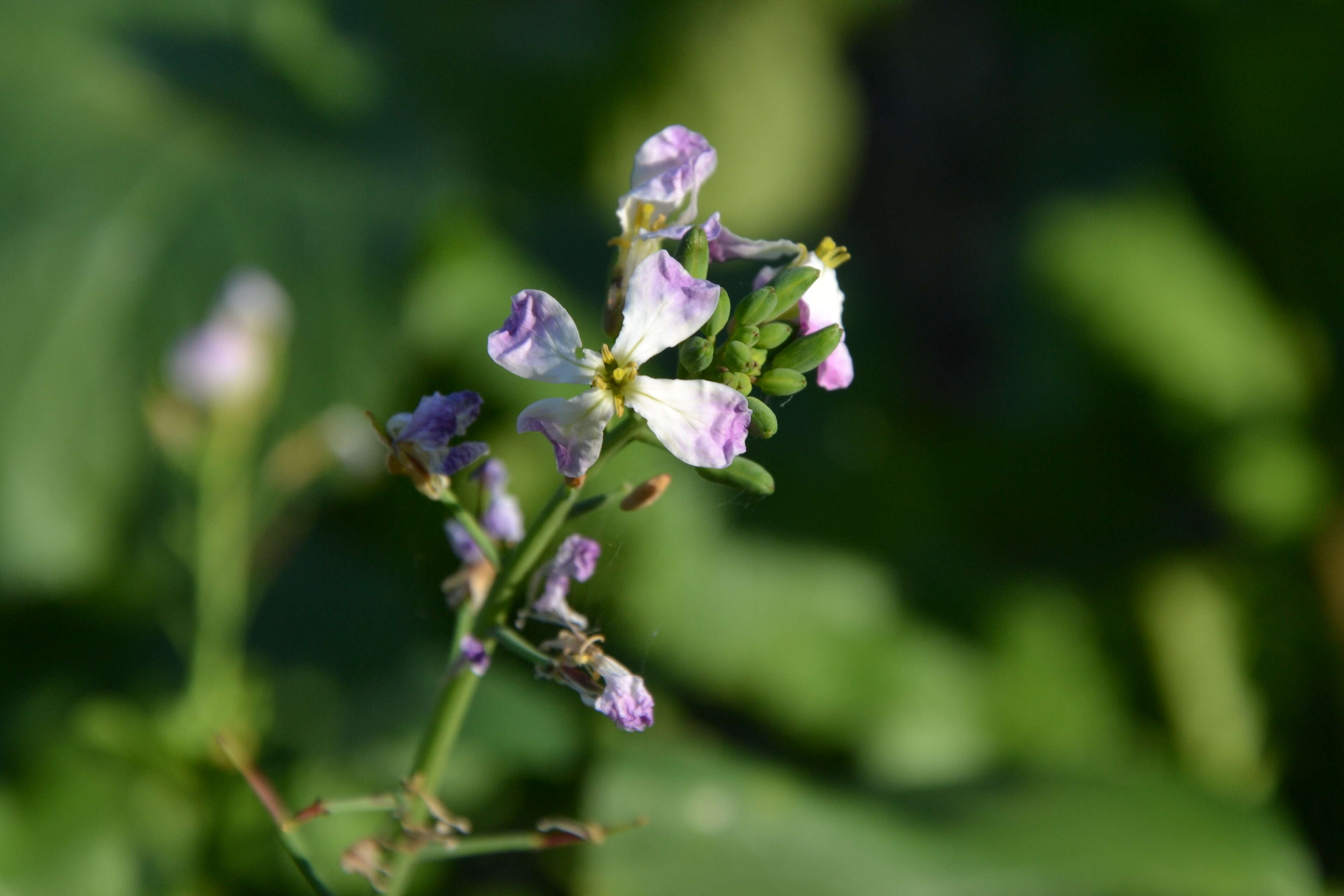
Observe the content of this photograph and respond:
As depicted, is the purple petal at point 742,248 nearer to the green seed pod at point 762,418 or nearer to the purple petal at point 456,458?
the green seed pod at point 762,418

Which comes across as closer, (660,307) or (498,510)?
(660,307)

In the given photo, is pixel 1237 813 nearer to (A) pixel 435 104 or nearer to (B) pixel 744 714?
(B) pixel 744 714

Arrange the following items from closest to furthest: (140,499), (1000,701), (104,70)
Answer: (140,499) < (104,70) < (1000,701)

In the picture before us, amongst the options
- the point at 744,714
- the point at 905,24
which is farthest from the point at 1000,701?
the point at 905,24

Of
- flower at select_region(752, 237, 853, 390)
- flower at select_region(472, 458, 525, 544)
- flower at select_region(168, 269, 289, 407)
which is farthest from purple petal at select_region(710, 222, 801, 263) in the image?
flower at select_region(168, 269, 289, 407)

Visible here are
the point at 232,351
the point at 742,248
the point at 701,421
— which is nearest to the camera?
the point at 701,421

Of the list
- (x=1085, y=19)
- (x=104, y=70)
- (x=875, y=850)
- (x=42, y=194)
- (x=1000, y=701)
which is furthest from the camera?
(x=1085, y=19)

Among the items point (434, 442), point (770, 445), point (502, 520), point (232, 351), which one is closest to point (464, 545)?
point (502, 520)

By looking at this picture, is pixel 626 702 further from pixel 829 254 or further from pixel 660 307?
pixel 829 254
